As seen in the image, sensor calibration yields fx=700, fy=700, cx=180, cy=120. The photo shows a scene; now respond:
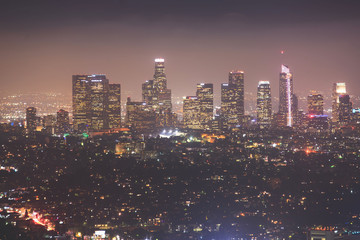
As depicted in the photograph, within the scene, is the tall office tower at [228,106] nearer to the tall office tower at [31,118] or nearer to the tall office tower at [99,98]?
the tall office tower at [99,98]

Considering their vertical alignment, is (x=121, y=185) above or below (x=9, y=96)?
below

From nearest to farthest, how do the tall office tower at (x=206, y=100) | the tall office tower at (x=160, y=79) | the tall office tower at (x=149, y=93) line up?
the tall office tower at (x=206, y=100), the tall office tower at (x=149, y=93), the tall office tower at (x=160, y=79)

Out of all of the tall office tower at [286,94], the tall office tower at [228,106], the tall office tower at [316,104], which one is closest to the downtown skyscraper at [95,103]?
the tall office tower at [228,106]

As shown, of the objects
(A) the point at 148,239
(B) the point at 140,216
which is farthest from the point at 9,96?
(A) the point at 148,239

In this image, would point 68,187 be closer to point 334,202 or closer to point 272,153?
point 334,202

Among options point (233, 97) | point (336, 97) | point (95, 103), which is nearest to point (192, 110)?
point (233, 97)

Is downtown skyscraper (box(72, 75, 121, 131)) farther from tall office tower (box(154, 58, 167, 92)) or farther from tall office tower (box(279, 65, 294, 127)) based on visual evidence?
tall office tower (box(279, 65, 294, 127))

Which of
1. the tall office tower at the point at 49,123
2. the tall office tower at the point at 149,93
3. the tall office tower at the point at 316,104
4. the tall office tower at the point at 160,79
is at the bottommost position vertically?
the tall office tower at the point at 49,123
